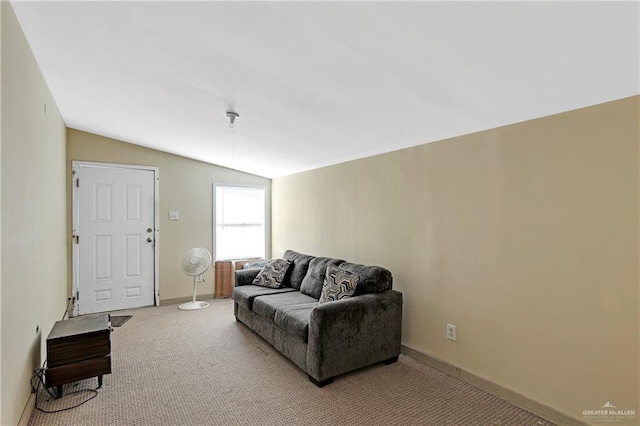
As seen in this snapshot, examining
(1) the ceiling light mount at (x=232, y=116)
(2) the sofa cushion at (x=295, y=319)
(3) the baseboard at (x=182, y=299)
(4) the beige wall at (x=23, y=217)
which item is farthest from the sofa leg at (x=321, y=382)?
(3) the baseboard at (x=182, y=299)

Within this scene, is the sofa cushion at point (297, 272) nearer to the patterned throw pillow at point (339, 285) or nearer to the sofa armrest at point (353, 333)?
the patterned throw pillow at point (339, 285)

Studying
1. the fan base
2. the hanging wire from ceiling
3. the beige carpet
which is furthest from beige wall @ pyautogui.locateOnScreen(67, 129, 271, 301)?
the beige carpet

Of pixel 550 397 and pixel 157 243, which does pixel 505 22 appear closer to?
pixel 550 397

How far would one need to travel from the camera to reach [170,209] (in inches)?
189

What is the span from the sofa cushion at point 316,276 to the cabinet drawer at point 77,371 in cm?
187

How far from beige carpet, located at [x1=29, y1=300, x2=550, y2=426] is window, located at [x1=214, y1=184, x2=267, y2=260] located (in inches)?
87.7

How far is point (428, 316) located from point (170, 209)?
12.5 ft

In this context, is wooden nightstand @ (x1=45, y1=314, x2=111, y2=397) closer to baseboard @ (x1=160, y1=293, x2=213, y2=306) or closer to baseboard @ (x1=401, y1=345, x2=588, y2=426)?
baseboard @ (x1=160, y1=293, x2=213, y2=306)

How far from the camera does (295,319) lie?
2734 millimetres

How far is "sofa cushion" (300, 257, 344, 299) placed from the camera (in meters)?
3.50

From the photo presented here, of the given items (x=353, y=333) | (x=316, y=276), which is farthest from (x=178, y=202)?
(x=353, y=333)

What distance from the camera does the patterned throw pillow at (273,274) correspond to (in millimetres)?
3918

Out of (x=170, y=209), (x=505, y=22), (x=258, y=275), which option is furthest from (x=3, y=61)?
(x=170, y=209)

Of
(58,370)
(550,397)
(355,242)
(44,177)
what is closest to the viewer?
(550,397)
